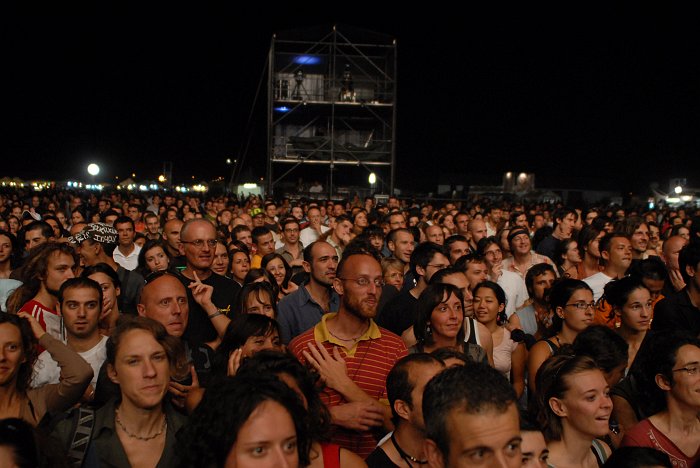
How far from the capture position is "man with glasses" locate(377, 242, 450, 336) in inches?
223

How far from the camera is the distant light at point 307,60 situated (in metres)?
28.6

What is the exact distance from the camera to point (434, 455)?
2617mm

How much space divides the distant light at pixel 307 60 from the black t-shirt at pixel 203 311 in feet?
78.1

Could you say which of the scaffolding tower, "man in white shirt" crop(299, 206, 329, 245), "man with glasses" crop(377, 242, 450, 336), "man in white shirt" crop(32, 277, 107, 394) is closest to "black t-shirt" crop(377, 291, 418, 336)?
"man with glasses" crop(377, 242, 450, 336)

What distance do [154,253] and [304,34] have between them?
856 inches

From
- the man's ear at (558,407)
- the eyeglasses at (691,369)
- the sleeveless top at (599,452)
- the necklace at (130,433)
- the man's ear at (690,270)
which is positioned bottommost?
the sleeveless top at (599,452)

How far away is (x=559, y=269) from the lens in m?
9.05

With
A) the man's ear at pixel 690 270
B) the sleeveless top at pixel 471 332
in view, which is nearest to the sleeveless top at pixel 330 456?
the sleeveless top at pixel 471 332

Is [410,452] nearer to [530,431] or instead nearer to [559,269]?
[530,431]

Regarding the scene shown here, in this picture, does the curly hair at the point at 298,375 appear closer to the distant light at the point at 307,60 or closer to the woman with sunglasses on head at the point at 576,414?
the woman with sunglasses on head at the point at 576,414

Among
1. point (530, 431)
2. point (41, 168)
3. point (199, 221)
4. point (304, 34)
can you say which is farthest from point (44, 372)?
point (41, 168)

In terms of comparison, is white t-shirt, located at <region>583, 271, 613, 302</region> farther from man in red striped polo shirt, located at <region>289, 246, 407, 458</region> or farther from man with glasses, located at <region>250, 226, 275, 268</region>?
man with glasses, located at <region>250, 226, 275, 268</region>

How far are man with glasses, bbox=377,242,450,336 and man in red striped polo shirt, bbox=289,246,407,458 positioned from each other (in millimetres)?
948

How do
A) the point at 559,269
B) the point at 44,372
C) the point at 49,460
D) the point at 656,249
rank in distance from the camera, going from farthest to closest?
the point at 656,249, the point at 559,269, the point at 44,372, the point at 49,460
